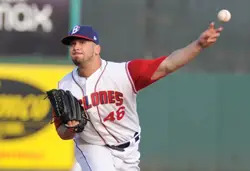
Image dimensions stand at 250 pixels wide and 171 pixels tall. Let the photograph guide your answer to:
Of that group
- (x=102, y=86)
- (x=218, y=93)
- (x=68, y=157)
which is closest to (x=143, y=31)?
(x=218, y=93)

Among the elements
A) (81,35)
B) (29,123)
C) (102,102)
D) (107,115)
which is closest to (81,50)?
(81,35)

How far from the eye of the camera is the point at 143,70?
220 inches

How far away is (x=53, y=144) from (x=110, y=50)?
147 centimetres

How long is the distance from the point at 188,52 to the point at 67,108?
974 mm

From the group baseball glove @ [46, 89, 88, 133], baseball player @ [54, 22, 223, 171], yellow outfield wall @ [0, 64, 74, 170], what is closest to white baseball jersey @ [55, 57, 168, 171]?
baseball player @ [54, 22, 223, 171]

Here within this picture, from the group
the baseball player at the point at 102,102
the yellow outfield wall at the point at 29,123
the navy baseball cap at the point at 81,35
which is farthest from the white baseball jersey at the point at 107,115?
the yellow outfield wall at the point at 29,123

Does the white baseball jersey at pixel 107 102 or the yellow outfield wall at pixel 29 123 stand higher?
the white baseball jersey at pixel 107 102

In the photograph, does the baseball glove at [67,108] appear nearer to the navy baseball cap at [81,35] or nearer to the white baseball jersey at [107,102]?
the white baseball jersey at [107,102]

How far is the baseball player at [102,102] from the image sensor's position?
18.6 ft

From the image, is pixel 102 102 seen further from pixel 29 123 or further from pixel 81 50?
pixel 29 123

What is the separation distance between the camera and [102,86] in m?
Answer: 5.80

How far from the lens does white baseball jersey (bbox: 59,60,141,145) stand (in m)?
5.75

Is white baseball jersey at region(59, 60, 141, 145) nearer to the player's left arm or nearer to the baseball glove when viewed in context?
the baseball glove

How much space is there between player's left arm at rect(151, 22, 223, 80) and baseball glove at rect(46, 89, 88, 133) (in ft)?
1.97
